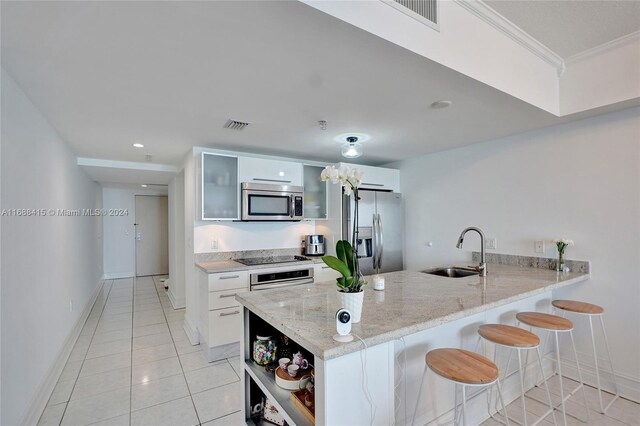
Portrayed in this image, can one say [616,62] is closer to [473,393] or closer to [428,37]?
[428,37]

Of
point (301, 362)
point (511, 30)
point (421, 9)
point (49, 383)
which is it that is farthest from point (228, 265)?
point (511, 30)

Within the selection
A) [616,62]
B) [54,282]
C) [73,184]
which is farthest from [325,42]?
[73,184]

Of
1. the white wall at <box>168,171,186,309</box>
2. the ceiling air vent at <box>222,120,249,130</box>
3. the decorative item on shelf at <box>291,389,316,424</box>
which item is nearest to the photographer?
the decorative item on shelf at <box>291,389,316,424</box>

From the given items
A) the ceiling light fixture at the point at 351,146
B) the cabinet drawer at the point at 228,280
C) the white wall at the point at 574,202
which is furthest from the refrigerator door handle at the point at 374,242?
the cabinet drawer at the point at 228,280

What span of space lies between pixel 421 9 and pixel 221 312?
2.93 meters

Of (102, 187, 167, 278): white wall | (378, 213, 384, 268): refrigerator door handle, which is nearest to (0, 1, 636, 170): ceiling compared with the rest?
(378, 213, 384, 268): refrigerator door handle

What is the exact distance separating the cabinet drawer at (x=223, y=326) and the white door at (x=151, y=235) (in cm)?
554

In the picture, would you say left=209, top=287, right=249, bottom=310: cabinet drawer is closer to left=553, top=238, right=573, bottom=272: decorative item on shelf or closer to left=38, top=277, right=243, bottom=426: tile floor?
left=38, top=277, right=243, bottom=426: tile floor

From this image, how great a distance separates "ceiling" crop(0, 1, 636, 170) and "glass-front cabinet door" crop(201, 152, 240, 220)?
24 centimetres

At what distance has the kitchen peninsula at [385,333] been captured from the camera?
3.74ft

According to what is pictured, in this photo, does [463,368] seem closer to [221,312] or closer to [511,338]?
[511,338]

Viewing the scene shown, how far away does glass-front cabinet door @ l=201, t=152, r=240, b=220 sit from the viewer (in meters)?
3.15

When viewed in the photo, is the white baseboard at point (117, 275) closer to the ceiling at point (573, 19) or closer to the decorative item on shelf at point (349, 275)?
the decorative item on shelf at point (349, 275)

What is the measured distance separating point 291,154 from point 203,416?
2788 mm
